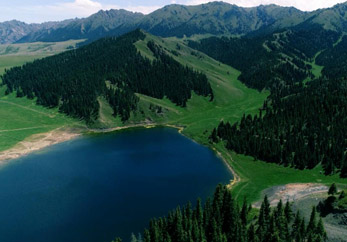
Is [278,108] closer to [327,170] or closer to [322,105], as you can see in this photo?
[322,105]

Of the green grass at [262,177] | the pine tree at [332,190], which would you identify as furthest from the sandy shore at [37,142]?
the pine tree at [332,190]

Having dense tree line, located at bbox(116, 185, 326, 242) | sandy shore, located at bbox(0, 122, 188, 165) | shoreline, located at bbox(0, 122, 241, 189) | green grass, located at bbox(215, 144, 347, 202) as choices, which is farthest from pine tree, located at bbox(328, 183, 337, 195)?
Answer: sandy shore, located at bbox(0, 122, 188, 165)

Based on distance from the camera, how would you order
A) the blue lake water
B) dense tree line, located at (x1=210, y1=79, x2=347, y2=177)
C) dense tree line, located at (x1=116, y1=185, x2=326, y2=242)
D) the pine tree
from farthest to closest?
dense tree line, located at (x1=210, y1=79, x2=347, y2=177) < the pine tree < the blue lake water < dense tree line, located at (x1=116, y1=185, x2=326, y2=242)

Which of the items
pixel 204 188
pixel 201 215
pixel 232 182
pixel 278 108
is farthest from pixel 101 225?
pixel 278 108

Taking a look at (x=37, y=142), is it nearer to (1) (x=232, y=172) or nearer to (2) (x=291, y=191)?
(1) (x=232, y=172)

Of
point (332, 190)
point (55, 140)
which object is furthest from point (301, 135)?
point (55, 140)

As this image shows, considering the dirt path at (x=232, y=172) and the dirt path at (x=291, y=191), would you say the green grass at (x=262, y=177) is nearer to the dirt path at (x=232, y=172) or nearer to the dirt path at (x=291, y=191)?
the dirt path at (x=232, y=172)

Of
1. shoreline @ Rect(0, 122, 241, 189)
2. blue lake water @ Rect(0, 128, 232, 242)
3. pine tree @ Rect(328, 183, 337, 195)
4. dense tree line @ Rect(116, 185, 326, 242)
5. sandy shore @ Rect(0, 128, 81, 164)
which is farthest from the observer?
sandy shore @ Rect(0, 128, 81, 164)

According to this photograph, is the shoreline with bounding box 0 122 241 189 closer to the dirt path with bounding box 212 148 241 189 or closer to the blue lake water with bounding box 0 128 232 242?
the dirt path with bounding box 212 148 241 189
